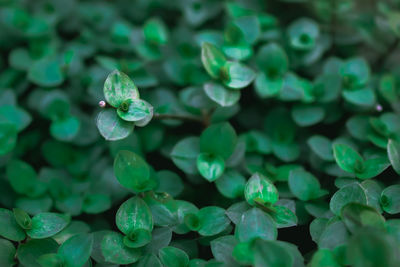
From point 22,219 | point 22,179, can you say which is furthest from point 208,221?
point 22,179

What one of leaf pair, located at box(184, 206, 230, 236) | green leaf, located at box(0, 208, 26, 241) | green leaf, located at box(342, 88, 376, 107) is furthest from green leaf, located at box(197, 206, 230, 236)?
green leaf, located at box(342, 88, 376, 107)

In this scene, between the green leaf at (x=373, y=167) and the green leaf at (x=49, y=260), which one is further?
the green leaf at (x=373, y=167)

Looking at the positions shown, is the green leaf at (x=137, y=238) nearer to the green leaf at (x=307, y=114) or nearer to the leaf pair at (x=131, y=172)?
the leaf pair at (x=131, y=172)

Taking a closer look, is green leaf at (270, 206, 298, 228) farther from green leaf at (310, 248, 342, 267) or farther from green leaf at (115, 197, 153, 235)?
green leaf at (115, 197, 153, 235)

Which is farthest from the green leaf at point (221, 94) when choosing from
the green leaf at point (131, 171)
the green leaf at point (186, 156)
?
the green leaf at point (131, 171)

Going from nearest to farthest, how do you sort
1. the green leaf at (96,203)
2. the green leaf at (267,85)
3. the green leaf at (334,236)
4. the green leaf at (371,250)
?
the green leaf at (371,250) < the green leaf at (334,236) < the green leaf at (96,203) < the green leaf at (267,85)

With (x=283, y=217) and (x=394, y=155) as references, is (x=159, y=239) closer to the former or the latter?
(x=283, y=217)
